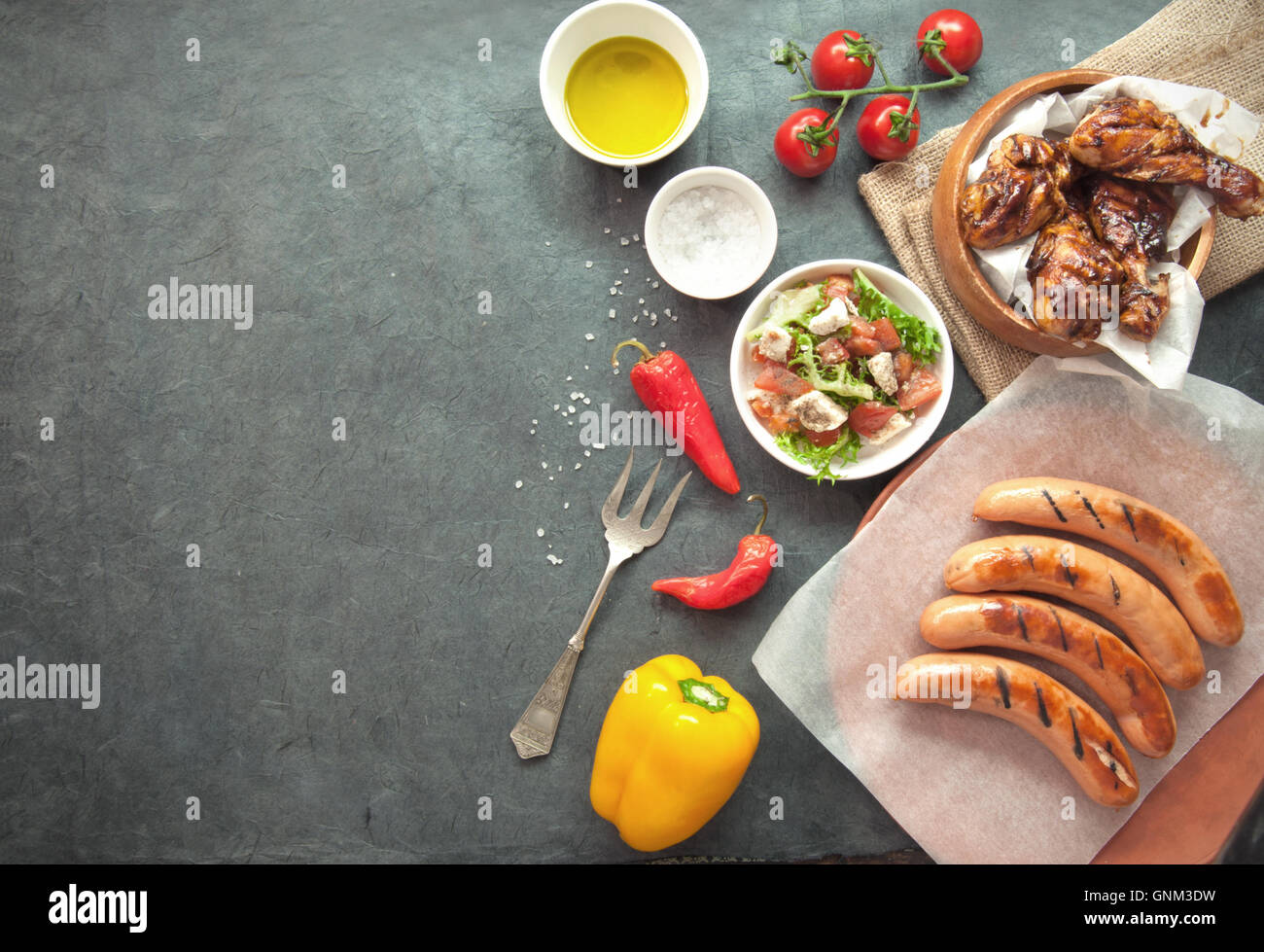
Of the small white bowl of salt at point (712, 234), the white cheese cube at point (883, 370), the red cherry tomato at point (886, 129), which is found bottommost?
the white cheese cube at point (883, 370)

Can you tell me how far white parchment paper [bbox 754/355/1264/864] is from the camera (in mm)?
3016

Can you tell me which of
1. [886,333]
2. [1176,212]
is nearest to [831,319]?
[886,333]

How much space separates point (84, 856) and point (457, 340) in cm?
263

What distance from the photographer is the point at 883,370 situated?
9.62ft

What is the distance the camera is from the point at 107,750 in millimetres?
3283

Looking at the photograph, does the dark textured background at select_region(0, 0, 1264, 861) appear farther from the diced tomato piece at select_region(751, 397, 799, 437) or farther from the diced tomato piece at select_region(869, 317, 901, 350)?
the diced tomato piece at select_region(869, 317, 901, 350)

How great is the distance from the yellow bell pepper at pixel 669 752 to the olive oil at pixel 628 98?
2.07 metres

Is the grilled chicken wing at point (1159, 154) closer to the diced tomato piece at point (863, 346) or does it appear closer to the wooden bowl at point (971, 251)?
the wooden bowl at point (971, 251)

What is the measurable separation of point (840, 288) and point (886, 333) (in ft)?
0.82

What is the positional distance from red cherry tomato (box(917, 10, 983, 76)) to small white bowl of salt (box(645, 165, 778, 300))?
93cm

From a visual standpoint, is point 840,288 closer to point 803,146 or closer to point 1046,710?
point 803,146

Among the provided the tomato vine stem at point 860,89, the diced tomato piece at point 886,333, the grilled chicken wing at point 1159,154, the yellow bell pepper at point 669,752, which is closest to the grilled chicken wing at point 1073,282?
the grilled chicken wing at point 1159,154

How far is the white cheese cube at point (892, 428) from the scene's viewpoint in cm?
299
